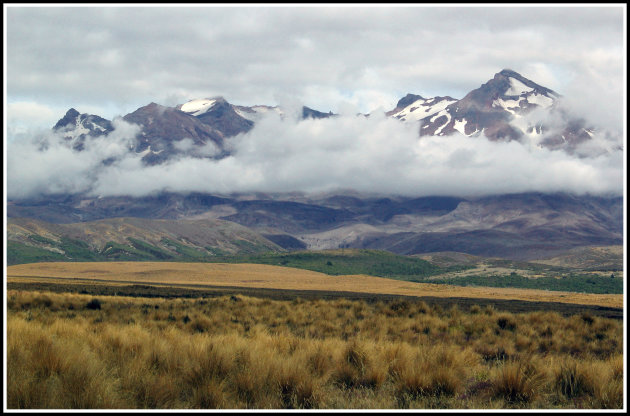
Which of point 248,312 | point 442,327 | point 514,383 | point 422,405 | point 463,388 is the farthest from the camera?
point 248,312

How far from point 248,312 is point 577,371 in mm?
22406

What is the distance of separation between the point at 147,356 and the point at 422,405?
21.1ft

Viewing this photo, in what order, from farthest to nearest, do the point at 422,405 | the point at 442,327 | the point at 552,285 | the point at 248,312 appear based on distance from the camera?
the point at 552,285 → the point at 248,312 → the point at 442,327 → the point at 422,405

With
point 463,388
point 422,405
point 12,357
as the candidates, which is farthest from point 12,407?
point 463,388

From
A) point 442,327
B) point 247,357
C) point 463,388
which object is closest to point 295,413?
point 247,357

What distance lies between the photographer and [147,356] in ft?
47.3

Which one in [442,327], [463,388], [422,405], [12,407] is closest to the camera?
[12,407]

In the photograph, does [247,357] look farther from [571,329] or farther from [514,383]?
[571,329]

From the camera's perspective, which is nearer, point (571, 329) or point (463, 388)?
point (463, 388)

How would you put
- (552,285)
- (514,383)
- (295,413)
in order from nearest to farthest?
1. (295,413)
2. (514,383)
3. (552,285)

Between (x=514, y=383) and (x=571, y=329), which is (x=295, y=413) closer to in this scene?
(x=514, y=383)

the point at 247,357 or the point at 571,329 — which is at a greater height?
the point at 247,357

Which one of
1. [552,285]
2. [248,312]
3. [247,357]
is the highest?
[247,357]

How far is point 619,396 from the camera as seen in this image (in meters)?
12.5
